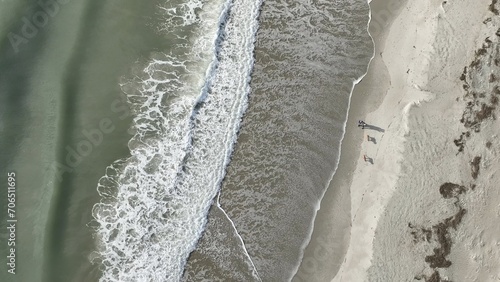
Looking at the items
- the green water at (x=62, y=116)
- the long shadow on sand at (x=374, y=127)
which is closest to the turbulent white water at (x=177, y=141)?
the green water at (x=62, y=116)

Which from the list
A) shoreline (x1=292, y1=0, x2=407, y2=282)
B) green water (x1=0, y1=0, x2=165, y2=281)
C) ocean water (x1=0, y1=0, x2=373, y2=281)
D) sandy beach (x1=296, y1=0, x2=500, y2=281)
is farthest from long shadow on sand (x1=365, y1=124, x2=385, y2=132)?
green water (x1=0, y1=0, x2=165, y2=281)

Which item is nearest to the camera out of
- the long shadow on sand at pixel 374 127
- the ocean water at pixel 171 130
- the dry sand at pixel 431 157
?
the dry sand at pixel 431 157

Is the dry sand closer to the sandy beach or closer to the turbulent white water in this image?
the sandy beach

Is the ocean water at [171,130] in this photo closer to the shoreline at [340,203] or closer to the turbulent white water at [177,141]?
the turbulent white water at [177,141]

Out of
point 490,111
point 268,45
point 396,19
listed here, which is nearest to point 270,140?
point 268,45

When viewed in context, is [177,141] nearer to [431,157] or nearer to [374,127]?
[374,127]
